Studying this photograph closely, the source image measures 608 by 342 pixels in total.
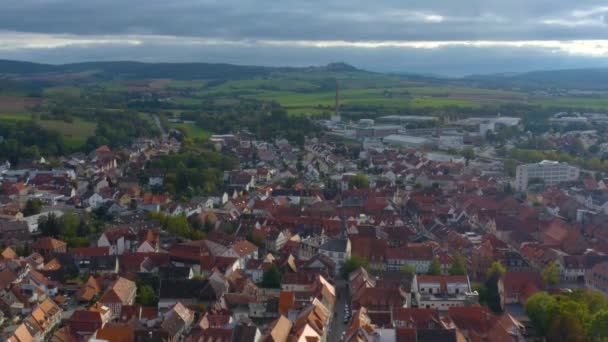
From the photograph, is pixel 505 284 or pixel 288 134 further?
pixel 288 134

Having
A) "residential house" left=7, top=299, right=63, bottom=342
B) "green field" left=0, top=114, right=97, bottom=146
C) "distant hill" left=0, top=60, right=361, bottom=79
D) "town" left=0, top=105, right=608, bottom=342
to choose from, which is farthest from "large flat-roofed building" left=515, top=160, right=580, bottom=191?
"distant hill" left=0, top=60, right=361, bottom=79

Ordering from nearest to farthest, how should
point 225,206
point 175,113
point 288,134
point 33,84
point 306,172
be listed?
point 225,206, point 306,172, point 288,134, point 175,113, point 33,84

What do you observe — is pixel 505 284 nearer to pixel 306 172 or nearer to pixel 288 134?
pixel 306 172

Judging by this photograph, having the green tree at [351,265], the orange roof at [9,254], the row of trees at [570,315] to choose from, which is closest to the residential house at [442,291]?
the row of trees at [570,315]

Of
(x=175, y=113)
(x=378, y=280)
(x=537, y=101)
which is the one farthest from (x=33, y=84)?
(x=378, y=280)

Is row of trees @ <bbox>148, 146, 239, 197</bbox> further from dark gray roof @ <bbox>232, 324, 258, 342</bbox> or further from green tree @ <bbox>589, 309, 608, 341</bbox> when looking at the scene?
green tree @ <bbox>589, 309, 608, 341</bbox>

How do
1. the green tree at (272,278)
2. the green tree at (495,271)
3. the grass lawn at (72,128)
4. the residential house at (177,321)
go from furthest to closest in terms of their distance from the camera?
the grass lawn at (72,128), the green tree at (272,278), the green tree at (495,271), the residential house at (177,321)

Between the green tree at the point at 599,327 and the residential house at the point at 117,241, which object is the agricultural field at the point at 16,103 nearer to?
the residential house at the point at 117,241

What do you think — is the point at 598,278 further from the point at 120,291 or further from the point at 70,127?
the point at 70,127
